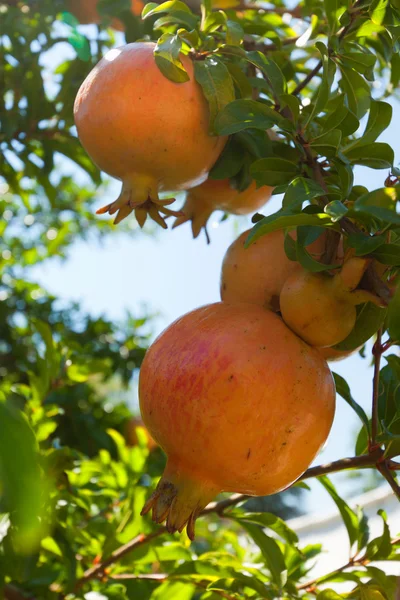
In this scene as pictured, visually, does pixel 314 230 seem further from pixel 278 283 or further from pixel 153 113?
pixel 153 113

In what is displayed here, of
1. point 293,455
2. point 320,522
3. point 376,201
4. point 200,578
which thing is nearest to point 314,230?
point 376,201

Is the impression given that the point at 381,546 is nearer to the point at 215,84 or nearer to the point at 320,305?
the point at 320,305

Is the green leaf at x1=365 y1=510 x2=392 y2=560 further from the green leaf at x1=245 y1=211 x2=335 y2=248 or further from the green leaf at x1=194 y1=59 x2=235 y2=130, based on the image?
the green leaf at x1=194 y1=59 x2=235 y2=130

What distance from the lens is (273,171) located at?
912mm

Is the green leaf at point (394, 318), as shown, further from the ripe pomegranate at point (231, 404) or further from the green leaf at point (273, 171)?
the green leaf at point (273, 171)

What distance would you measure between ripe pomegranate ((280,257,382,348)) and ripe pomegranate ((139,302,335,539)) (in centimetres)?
2

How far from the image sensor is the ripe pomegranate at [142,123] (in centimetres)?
89

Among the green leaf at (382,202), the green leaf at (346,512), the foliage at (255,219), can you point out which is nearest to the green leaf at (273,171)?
the foliage at (255,219)

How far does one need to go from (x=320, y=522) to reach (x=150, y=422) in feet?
12.9

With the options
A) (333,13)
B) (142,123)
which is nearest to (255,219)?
(142,123)

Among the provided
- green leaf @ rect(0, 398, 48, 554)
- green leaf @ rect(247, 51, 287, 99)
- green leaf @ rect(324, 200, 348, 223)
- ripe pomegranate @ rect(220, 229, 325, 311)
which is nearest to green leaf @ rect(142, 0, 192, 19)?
green leaf @ rect(247, 51, 287, 99)

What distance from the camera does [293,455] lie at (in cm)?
76

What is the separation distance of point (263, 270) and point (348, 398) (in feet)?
0.75

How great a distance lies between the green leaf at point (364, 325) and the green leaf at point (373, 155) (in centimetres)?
20
